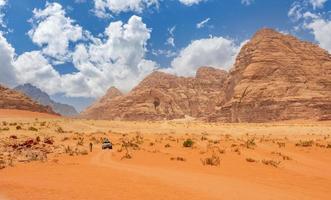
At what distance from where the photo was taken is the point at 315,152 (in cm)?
2622

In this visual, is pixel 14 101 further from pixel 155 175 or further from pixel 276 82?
pixel 276 82

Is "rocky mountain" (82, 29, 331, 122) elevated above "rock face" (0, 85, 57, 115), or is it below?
above

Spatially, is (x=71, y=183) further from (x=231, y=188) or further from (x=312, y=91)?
(x=312, y=91)

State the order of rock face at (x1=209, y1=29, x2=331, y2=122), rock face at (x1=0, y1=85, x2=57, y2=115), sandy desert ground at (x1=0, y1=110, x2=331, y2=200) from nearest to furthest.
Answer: sandy desert ground at (x1=0, y1=110, x2=331, y2=200) < rock face at (x1=0, y1=85, x2=57, y2=115) < rock face at (x1=209, y1=29, x2=331, y2=122)

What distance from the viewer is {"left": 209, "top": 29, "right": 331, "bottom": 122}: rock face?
12988 cm

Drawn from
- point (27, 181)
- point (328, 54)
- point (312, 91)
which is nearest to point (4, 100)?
point (27, 181)

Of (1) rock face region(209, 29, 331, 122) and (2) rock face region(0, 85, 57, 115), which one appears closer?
(2) rock face region(0, 85, 57, 115)

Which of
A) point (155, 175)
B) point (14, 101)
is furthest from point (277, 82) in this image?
point (155, 175)

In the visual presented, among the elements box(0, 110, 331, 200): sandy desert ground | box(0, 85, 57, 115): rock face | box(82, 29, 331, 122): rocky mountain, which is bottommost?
box(0, 110, 331, 200): sandy desert ground

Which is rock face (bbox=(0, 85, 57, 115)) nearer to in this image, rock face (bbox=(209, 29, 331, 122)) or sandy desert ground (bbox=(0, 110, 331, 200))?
sandy desert ground (bbox=(0, 110, 331, 200))

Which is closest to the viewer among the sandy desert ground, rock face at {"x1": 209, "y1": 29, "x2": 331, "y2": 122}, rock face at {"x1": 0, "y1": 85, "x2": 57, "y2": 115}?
the sandy desert ground

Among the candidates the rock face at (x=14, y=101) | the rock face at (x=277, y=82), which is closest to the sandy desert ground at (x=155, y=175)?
the rock face at (x=14, y=101)

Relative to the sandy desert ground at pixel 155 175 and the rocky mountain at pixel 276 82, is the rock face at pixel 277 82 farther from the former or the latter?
the sandy desert ground at pixel 155 175

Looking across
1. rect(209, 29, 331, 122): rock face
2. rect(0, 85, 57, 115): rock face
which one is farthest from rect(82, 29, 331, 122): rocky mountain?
rect(0, 85, 57, 115): rock face
